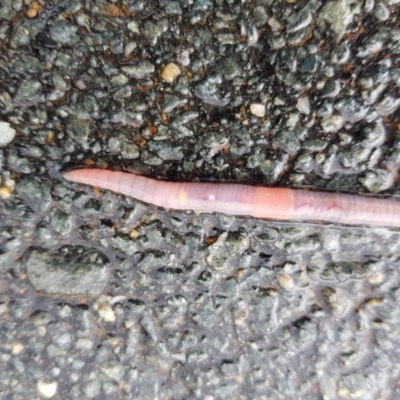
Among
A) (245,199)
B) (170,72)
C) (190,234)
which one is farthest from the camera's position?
(190,234)

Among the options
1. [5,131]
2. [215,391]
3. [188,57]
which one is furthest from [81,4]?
[215,391]

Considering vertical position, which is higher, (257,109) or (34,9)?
(34,9)

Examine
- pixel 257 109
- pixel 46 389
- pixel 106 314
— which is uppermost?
pixel 257 109

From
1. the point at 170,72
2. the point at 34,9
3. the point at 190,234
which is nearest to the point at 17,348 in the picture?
the point at 190,234

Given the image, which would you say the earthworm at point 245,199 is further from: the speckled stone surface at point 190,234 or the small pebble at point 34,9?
the small pebble at point 34,9

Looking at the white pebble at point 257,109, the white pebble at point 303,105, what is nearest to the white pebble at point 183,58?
the white pebble at point 257,109

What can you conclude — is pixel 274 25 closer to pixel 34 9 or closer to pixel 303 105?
pixel 303 105

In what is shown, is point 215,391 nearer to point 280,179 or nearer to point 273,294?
point 273,294
